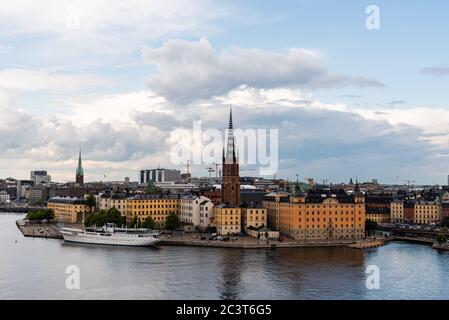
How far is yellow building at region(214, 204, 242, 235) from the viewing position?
125ft

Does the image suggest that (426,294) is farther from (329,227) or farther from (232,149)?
(232,149)

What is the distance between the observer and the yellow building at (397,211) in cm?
5019

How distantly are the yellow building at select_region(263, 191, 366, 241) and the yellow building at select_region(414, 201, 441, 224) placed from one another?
13.0 meters

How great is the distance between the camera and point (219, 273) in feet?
78.2

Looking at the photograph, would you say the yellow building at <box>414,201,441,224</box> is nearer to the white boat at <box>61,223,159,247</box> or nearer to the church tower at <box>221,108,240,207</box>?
the church tower at <box>221,108,240,207</box>

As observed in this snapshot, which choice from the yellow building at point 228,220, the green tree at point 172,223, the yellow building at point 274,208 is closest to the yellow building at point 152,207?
the green tree at point 172,223

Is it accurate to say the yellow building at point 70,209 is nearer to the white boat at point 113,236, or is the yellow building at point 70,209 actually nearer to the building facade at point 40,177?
the white boat at point 113,236

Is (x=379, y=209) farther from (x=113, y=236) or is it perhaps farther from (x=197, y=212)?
(x=113, y=236)

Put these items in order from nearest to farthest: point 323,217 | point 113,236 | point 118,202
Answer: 1. point 113,236
2. point 323,217
3. point 118,202

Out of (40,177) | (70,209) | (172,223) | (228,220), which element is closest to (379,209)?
(228,220)

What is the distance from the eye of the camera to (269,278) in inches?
890

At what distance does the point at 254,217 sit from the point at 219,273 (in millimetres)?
15567
